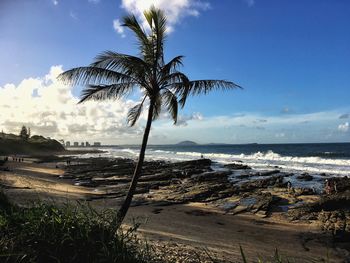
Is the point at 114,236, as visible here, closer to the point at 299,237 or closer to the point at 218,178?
the point at 299,237

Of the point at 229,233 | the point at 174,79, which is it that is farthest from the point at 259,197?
the point at 174,79

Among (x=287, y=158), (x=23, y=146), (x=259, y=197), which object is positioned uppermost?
(x=23, y=146)

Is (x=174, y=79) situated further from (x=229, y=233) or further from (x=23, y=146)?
(x=23, y=146)

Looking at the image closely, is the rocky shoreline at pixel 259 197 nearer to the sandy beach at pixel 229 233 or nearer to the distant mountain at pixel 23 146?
the sandy beach at pixel 229 233

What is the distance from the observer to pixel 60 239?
523 centimetres

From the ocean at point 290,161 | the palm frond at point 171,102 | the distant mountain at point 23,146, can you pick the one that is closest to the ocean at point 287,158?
the ocean at point 290,161

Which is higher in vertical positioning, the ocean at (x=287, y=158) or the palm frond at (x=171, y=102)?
the palm frond at (x=171, y=102)

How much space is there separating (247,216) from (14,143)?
8611cm

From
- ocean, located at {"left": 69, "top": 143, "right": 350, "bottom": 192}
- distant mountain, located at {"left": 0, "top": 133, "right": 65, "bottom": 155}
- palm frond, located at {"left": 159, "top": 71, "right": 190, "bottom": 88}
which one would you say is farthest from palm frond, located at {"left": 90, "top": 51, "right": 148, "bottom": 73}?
distant mountain, located at {"left": 0, "top": 133, "right": 65, "bottom": 155}

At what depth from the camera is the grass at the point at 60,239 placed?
4.97 m

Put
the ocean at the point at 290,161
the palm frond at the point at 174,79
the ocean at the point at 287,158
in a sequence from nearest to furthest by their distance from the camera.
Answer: the palm frond at the point at 174,79 < the ocean at the point at 290,161 < the ocean at the point at 287,158

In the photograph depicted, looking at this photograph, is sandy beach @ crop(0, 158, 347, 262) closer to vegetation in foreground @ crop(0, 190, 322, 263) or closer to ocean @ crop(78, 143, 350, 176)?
vegetation in foreground @ crop(0, 190, 322, 263)

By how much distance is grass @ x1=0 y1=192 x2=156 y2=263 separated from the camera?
4.97 meters

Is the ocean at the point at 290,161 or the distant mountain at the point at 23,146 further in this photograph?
the distant mountain at the point at 23,146
